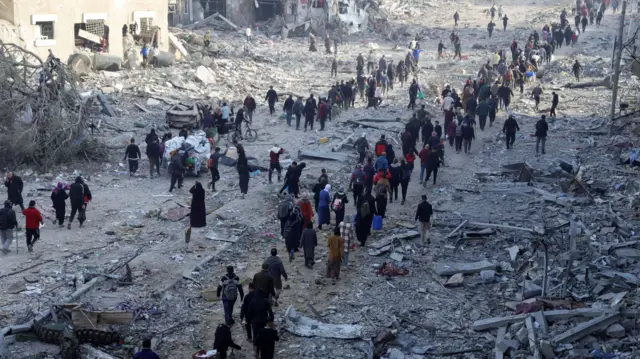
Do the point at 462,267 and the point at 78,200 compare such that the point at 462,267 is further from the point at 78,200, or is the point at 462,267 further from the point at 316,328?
the point at 78,200

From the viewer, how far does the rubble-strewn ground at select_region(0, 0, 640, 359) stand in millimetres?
12406

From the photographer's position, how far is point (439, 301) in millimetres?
13742

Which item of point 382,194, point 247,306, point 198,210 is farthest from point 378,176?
point 247,306

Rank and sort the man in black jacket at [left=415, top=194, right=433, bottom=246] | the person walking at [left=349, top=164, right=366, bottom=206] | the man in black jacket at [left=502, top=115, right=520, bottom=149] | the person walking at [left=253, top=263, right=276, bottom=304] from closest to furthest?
the person walking at [left=253, top=263, right=276, bottom=304] < the man in black jacket at [left=415, top=194, right=433, bottom=246] < the person walking at [left=349, top=164, right=366, bottom=206] < the man in black jacket at [left=502, top=115, right=520, bottom=149]

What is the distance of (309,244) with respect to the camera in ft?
Result: 48.7

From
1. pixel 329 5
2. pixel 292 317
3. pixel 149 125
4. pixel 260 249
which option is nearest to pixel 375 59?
pixel 329 5

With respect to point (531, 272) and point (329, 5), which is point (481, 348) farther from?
point (329, 5)

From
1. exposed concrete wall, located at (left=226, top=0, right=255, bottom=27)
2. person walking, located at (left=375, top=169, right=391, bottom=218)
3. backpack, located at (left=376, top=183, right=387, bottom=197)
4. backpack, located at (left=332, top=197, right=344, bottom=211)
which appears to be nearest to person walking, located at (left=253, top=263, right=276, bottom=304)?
backpack, located at (left=332, top=197, right=344, bottom=211)

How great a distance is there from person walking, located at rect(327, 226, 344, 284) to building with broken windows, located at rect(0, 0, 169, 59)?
18.5 m

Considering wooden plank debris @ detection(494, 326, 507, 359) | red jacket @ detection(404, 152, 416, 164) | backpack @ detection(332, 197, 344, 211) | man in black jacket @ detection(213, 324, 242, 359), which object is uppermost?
red jacket @ detection(404, 152, 416, 164)

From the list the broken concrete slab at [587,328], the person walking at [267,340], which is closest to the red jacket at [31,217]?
the person walking at [267,340]

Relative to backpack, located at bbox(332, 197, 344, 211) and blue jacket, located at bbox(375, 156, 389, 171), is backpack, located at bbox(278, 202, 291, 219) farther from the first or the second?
blue jacket, located at bbox(375, 156, 389, 171)

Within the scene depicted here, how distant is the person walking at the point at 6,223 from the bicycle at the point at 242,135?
9.75m

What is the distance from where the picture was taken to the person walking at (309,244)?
14789mm
